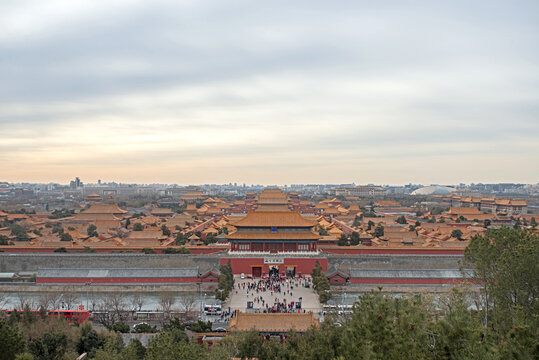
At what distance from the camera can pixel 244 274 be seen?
37.0 metres

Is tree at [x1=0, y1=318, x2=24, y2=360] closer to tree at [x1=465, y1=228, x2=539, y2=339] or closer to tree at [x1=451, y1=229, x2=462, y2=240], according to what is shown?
tree at [x1=465, y1=228, x2=539, y2=339]

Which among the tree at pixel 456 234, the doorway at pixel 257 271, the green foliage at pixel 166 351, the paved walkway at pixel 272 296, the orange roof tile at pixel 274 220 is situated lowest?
the paved walkway at pixel 272 296

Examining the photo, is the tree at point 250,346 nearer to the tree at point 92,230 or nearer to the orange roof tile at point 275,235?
the orange roof tile at point 275,235

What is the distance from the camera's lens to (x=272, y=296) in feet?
102

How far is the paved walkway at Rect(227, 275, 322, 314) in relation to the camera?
2862cm

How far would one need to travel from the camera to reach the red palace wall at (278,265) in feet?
122

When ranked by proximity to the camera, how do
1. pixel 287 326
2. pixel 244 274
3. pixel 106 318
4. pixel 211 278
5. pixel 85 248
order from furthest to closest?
pixel 85 248 → pixel 244 274 → pixel 211 278 → pixel 106 318 → pixel 287 326

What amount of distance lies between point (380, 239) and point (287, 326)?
2838cm

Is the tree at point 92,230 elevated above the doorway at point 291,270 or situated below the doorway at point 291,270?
above

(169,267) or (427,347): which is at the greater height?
(427,347)

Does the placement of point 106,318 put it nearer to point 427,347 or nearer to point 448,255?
point 427,347

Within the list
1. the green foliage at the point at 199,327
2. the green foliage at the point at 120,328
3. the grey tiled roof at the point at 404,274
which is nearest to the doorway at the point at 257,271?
the grey tiled roof at the point at 404,274

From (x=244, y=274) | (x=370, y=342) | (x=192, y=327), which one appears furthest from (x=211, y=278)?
(x=370, y=342)

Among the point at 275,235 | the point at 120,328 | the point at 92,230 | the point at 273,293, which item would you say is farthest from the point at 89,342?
the point at 92,230
